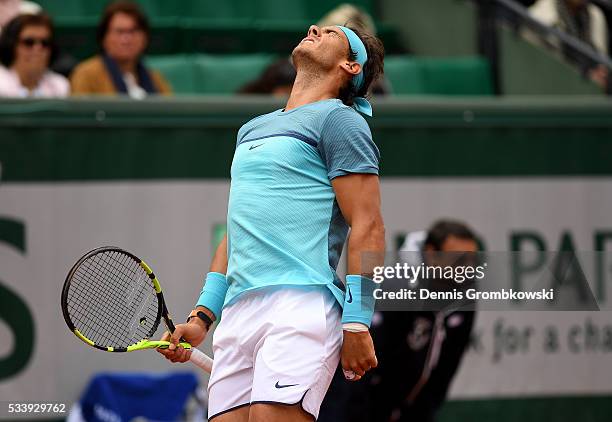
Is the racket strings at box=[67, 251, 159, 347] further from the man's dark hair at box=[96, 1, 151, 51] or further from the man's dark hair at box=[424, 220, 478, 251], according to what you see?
the man's dark hair at box=[96, 1, 151, 51]

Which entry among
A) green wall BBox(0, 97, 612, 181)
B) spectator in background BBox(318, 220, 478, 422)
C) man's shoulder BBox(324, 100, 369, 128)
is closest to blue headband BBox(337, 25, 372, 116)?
man's shoulder BBox(324, 100, 369, 128)

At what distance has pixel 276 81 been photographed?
7.81m

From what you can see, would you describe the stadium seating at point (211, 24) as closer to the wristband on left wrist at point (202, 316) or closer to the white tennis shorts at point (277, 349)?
the wristband on left wrist at point (202, 316)

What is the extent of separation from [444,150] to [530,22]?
94.8 inches

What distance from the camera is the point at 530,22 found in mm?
9688

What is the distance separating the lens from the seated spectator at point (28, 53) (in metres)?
7.70

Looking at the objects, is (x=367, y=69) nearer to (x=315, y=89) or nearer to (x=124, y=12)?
(x=315, y=89)

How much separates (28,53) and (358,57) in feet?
13.0

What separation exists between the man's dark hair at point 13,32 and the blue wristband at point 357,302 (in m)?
4.32

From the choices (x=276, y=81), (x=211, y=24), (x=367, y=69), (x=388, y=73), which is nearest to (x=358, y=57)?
(x=367, y=69)

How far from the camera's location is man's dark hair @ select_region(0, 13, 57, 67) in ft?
25.3

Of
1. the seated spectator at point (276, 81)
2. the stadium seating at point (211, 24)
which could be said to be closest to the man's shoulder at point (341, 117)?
the seated spectator at point (276, 81)

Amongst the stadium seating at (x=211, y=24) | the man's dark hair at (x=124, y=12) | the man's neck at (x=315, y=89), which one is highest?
the stadium seating at (x=211, y=24)

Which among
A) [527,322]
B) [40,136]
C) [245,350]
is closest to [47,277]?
[40,136]
